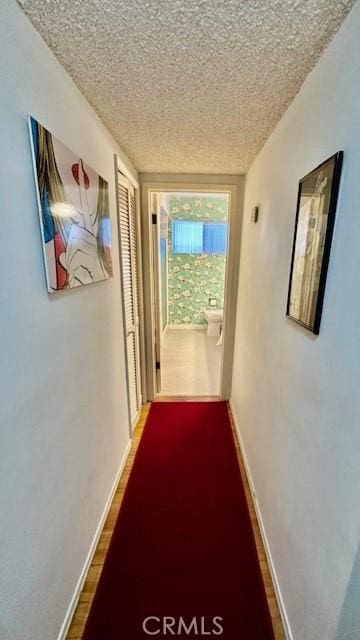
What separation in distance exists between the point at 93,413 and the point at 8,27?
147 cm

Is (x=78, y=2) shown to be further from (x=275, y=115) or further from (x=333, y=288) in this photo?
(x=333, y=288)

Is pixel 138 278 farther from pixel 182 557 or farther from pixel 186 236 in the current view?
pixel 186 236

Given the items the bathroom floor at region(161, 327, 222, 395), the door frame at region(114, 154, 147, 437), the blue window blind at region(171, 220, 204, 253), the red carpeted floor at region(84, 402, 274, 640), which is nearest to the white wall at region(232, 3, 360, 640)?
the red carpeted floor at region(84, 402, 274, 640)

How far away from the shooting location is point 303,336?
100cm

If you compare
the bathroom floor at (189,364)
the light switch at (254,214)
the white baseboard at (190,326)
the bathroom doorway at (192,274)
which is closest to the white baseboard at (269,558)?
the bathroom floor at (189,364)

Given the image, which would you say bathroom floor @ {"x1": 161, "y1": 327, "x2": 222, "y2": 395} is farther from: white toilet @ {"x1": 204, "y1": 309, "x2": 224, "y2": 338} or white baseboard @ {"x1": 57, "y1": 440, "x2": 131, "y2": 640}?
white baseboard @ {"x1": 57, "y1": 440, "x2": 131, "y2": 640}

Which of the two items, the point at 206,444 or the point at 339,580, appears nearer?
the point at 339,580

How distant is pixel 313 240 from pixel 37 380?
1090 millimetres

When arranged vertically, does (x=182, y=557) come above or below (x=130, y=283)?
below

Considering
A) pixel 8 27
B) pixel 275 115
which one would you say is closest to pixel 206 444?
pixel 275 115

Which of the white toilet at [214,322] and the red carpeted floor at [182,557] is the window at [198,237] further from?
the red carpeted floor at [182,557]

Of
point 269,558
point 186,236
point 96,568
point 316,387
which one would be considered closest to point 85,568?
point 96,568

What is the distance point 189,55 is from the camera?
2.95ft

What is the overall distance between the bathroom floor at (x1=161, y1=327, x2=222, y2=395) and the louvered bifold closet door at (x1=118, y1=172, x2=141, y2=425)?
63cm
